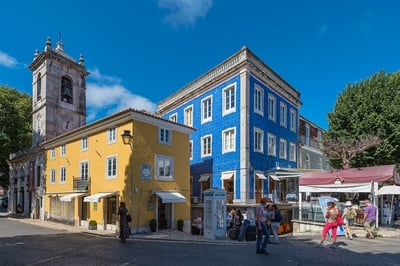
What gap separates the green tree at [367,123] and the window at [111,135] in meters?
14.5

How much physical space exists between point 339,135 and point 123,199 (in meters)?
15.5

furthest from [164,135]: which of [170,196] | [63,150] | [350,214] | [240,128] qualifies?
[350,214]

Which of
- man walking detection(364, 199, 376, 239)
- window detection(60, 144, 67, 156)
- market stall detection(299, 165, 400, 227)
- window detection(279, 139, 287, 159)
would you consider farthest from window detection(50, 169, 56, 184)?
man walking detection(364, 199, 376, 239)

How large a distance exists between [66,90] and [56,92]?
139 centimetres

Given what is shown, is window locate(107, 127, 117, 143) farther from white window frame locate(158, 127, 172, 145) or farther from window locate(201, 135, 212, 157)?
window locate(201, 135, 212, 157)

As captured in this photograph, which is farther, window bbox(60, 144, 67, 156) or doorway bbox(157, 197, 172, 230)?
window bbox(60, 144, 67, 156)

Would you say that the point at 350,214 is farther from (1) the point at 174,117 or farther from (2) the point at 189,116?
(1) the point at 174,117

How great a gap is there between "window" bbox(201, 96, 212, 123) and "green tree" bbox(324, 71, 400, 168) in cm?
888

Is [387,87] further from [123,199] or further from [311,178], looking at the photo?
[123,199]

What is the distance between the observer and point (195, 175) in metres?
27.1

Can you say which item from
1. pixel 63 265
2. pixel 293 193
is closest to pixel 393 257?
pixel 63 265

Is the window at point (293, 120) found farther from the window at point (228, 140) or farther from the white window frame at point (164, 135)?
the white window frame at point (164, 135)

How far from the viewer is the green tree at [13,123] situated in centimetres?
3498

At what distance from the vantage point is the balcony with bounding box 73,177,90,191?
22.0m
